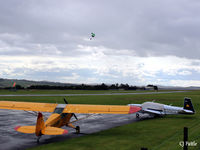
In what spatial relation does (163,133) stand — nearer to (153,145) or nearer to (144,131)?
(144,131)

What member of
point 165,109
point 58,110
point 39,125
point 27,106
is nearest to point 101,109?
point 58,110

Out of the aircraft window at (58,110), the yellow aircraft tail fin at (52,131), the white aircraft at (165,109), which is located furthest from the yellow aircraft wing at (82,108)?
the white aircraft at (165,109)

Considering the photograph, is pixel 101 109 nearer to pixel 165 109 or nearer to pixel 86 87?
pixel 165 109

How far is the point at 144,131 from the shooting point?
1572 cm

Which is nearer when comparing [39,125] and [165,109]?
[39,125]

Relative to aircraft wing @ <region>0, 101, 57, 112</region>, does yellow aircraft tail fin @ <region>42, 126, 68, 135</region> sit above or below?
below

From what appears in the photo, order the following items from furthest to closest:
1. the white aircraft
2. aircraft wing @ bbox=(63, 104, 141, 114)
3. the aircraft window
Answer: the white aircraft < the aircraft window < aircraft wing @ bbox=(63, 104, 141, 114)

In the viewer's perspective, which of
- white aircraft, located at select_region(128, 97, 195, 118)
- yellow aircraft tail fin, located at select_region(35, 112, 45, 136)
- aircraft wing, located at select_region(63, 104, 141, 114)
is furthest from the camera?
white aircraft, located at select_region(128, 97, 195, 118)

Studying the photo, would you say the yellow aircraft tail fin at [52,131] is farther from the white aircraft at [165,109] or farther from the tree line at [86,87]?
the tree line at [86,87]

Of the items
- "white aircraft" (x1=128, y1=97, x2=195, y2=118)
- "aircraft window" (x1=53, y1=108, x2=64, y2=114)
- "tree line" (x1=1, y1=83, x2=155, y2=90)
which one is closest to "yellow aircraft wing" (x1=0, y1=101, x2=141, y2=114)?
"aircraft window" (x1=53, y1=108, x2=64, y2=114)

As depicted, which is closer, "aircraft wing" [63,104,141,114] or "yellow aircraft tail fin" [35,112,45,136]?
"yellow aircraft tail fin" [35,112,45,136]

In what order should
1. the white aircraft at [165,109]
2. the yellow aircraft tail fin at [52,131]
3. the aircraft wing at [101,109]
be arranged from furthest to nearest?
the white aircraft at [165,109] → the aircraft wing at [101,109] → the yellow aircraft tail fin at [52,131]

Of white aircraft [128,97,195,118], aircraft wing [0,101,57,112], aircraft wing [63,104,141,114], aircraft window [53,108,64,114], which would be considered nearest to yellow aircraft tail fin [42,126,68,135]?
aircraft window [53,108,64,114]

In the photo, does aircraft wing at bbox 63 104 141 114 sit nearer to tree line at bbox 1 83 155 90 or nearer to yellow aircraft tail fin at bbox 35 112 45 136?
yellow aircraft tail fin at bbox 35 112 45 136
